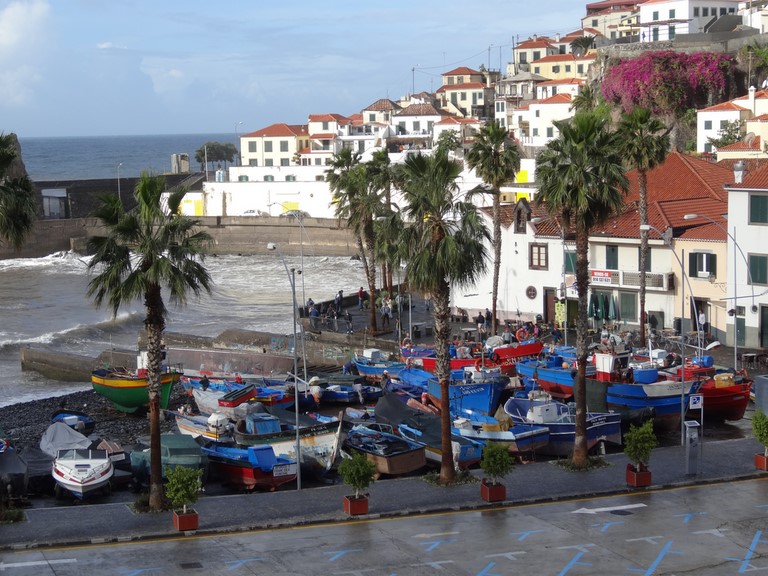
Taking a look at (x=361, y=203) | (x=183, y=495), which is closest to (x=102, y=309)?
(x=361, y=203)

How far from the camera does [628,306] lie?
54938 millimetres

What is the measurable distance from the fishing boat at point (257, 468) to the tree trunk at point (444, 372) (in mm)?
4668

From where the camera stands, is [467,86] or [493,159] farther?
[467,86]

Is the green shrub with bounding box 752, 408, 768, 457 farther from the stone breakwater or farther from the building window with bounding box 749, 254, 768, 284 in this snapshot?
the stone breakwater

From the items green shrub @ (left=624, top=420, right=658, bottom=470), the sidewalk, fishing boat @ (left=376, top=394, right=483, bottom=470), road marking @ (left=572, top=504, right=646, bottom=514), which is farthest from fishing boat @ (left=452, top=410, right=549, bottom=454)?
road marking @ (left=572, top=504, right=646, bottom=514)

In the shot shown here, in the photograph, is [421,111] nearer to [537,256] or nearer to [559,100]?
[559,100]

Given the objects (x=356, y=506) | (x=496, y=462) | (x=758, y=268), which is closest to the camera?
(x=356, y=506)

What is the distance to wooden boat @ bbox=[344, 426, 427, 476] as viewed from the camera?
32906mm

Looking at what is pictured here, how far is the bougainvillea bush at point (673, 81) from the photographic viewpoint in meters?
92.7

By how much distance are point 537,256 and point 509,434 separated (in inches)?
925

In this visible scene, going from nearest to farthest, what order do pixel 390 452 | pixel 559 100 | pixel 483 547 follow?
pixel 483 547 → pixel 390 452 → pixel 559 100

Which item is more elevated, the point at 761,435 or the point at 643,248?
the point at 643,248

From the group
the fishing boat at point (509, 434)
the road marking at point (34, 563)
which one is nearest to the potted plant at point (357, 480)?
the road marking at point (34, 563)

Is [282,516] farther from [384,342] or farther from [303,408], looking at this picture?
[384,342]
